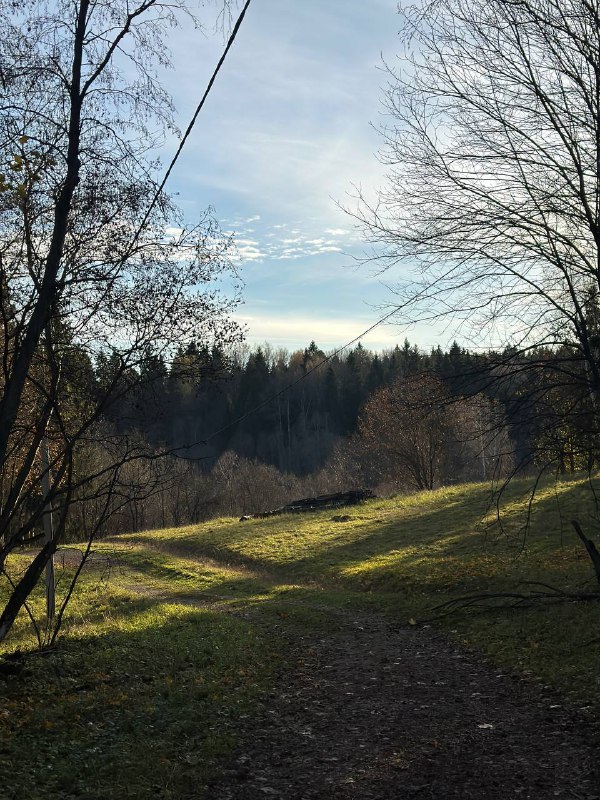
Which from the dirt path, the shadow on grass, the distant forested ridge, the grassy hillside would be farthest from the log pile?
the dirt path

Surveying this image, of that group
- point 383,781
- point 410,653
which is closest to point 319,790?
point 383,781

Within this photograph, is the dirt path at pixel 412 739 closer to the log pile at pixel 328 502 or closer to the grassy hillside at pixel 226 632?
the grassy hillside at pixel 226 632

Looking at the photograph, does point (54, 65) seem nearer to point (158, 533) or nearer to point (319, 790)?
point (319, 790)

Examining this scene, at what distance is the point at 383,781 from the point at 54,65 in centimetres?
794

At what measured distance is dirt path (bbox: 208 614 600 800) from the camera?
489 centimetres

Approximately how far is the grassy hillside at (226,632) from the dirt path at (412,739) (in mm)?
383

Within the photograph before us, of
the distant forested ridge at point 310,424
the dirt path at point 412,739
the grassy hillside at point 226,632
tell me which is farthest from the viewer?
the distant forested ridge at point 310,424

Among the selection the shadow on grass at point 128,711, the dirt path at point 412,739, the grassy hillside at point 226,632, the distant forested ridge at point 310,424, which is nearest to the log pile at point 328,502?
the distant forested ridge at point 310,424

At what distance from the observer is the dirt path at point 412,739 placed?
4891 millimetres

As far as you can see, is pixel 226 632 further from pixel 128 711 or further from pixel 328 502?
pixel 328 502

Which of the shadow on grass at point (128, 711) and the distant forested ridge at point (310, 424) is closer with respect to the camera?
the shadow on grass at point (128, 711)

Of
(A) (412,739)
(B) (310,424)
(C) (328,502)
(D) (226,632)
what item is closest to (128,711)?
(A) (412,739)

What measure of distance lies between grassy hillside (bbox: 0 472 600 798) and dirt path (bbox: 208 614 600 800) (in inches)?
15.1

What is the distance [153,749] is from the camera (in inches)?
217
